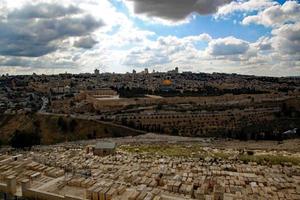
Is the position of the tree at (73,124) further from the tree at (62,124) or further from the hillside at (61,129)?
the tree at (62,124)

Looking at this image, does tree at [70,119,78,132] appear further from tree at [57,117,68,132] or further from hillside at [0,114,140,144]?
tree at [57,117,68,132]

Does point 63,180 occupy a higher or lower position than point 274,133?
higher

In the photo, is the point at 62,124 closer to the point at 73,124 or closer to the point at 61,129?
the point at 61,129

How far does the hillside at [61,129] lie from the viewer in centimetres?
4816

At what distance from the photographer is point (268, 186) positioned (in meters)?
18.8

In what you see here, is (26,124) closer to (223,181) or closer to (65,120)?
(65,120)

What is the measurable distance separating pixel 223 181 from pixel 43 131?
120ft

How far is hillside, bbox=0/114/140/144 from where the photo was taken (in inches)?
1896

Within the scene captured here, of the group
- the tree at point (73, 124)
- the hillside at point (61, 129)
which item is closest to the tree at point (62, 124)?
the hillside at point (61, 129)

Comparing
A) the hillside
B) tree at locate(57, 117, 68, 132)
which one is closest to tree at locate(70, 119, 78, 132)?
the hillside

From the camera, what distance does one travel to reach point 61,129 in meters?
50.2

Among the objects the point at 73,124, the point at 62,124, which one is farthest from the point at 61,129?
the point at 73,124

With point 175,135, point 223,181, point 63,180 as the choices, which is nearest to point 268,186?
point 223,181

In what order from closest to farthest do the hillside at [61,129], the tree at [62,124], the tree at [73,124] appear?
1. the hillside at [61,129]
2. the tree at [73,124]
3. the tree at [62,124]
